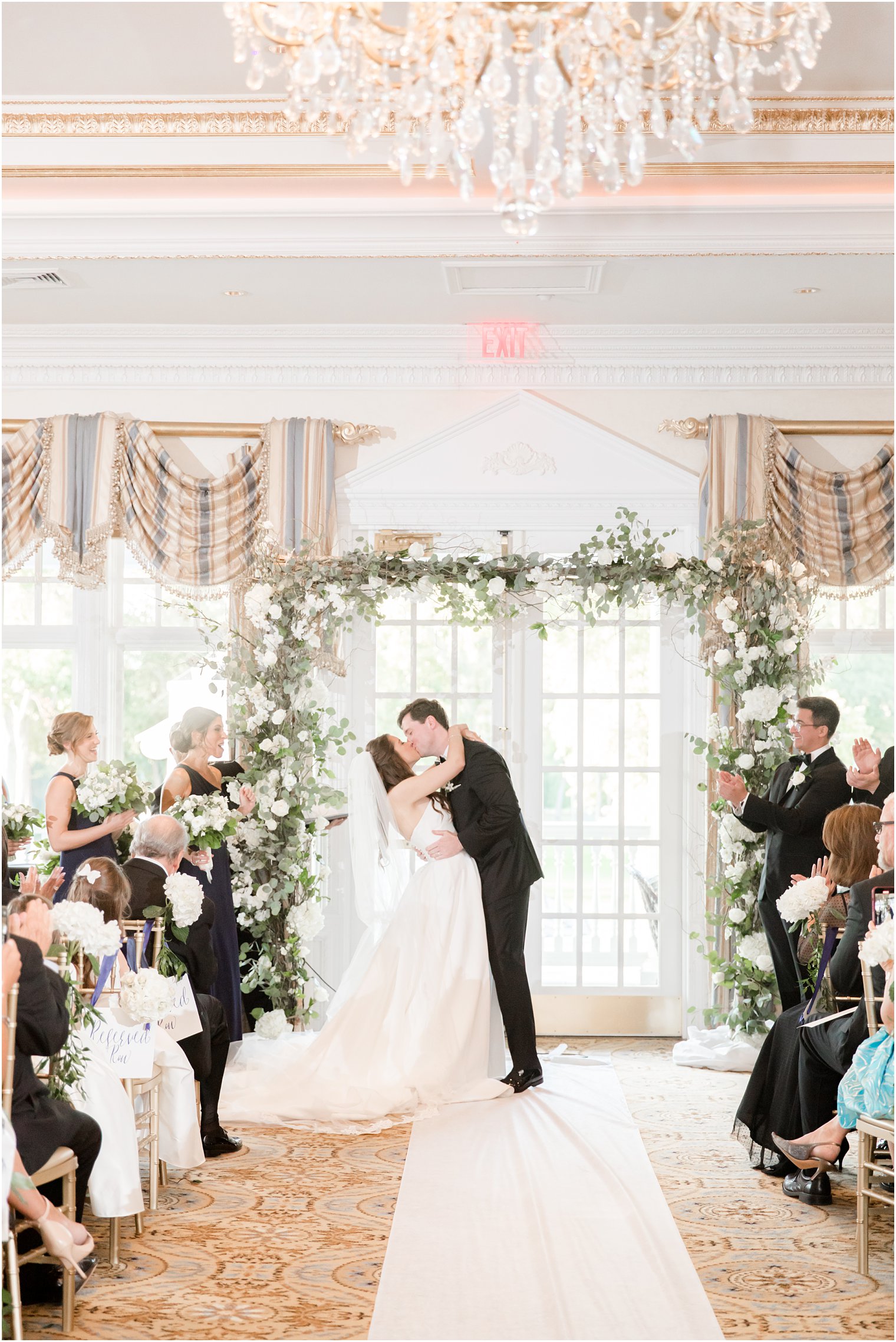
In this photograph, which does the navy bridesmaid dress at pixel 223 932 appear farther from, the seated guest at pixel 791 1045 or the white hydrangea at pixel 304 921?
the seated guest at pixel 791 1045

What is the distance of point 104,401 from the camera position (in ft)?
23.4

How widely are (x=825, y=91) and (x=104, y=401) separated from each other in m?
Answer: 4.14

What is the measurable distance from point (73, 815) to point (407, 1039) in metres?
1.76

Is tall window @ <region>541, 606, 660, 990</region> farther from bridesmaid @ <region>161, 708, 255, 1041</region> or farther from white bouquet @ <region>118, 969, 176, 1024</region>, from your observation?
white bouquet @ <region>118, 969, 176, 1024</region>

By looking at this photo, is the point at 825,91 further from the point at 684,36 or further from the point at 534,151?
the point at 684,36

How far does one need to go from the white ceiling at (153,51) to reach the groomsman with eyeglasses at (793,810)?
8.90 feet

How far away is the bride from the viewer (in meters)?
5.24

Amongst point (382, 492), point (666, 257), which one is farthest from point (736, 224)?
point (382, 492)

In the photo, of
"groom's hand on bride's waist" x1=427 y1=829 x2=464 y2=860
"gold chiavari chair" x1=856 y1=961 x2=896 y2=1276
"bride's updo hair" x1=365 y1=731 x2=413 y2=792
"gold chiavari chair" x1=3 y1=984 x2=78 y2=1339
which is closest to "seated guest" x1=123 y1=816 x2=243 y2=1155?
"gold chiavari chair" x1=3 y1=984 x2=78 y2=1339

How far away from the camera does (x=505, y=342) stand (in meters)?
6.97

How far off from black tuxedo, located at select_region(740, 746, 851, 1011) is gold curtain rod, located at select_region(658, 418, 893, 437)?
6.55ft

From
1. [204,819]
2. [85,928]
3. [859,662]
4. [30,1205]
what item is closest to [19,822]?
[204,819]

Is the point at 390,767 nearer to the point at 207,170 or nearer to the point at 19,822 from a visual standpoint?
the point at 19,822

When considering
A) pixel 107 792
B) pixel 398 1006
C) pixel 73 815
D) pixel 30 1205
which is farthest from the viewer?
→ pixel 398 1006
